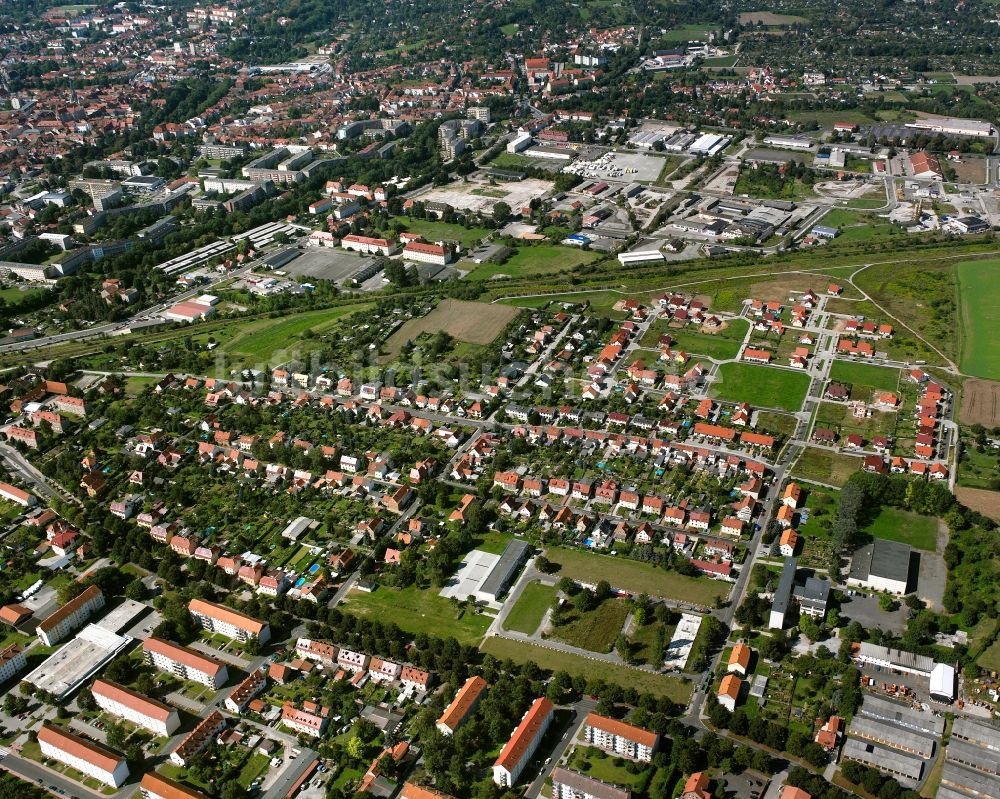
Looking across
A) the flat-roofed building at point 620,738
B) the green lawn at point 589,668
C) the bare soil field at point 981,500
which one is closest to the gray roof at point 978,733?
the green lawn at point 589,668

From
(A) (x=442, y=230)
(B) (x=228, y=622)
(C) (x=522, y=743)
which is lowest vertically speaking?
(A) (x=442, y=230)

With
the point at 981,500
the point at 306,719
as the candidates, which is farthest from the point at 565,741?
the point at 981,500

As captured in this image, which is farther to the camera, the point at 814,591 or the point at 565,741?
the point at 814,591

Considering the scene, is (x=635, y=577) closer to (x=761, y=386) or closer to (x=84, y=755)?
(x=761, y=386)

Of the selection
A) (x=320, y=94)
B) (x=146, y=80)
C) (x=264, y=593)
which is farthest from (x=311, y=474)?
(x=146, y=80)

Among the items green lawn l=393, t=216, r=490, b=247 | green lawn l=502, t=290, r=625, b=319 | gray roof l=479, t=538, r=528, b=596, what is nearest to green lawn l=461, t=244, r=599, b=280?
green lawn l=502, t=290, r=625, b=319

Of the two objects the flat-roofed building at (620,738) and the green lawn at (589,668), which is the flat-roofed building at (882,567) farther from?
the flat-roofed building at (620,738)

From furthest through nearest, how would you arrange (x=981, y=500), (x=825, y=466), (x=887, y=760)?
(x=825, y=466)
(x=981, y=500)
(x=887, y=760)

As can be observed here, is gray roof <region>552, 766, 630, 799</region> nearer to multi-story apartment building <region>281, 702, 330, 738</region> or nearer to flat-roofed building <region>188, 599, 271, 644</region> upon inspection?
multi-story apartment building <region>281, 702, 330, 738</region>
